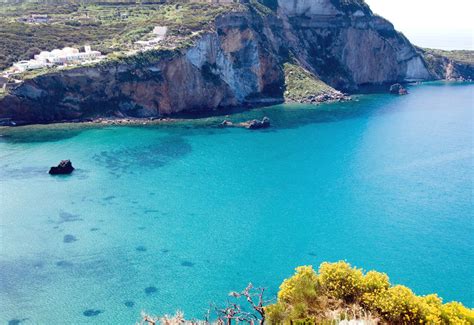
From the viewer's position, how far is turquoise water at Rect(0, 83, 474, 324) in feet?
135

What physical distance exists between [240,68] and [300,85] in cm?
1983

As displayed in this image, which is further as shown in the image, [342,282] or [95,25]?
[95,25]

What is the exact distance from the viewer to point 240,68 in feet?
394

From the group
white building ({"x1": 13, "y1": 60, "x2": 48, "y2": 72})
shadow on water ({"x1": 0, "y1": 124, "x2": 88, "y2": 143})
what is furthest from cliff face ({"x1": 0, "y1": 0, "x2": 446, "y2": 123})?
white building ({"x1": 13, "y1": 60, "x2": 48, "y2": 72})

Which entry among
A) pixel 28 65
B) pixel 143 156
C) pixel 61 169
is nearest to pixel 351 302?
pixel 61 169

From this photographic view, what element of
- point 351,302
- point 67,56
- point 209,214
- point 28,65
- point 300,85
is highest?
point 67,56

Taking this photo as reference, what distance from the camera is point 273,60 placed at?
12562 centimetres

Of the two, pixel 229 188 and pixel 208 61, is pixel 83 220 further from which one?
pixel 208 61

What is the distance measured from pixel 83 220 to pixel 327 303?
36.0m

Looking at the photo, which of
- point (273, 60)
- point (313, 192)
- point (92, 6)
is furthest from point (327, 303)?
point (92, 6)

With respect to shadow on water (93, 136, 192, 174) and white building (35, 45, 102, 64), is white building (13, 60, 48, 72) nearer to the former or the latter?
white building (35, 45, 102, 64)

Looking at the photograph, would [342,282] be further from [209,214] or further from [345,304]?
[209,214]

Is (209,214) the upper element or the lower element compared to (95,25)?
lower

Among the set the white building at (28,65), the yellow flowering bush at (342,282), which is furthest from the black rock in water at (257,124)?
the yellow flowering bush at (342,282)
